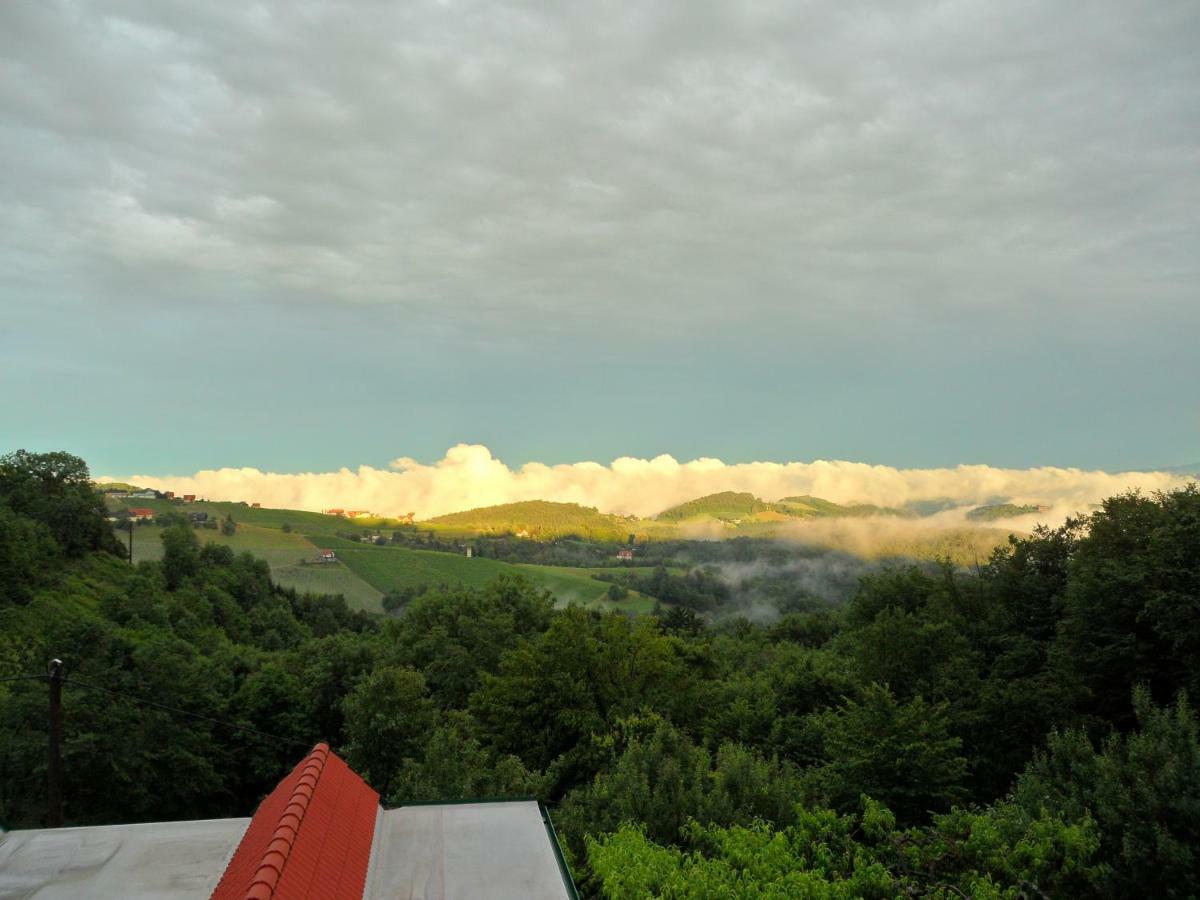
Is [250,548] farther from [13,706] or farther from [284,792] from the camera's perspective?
[284,792]

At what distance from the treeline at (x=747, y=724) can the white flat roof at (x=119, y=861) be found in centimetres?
759

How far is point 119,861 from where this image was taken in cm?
1461

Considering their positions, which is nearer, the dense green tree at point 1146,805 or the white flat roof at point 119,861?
the white flat roof at point 119,861

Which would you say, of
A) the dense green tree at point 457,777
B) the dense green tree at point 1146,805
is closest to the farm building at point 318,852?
the dense green tree at point 457,777

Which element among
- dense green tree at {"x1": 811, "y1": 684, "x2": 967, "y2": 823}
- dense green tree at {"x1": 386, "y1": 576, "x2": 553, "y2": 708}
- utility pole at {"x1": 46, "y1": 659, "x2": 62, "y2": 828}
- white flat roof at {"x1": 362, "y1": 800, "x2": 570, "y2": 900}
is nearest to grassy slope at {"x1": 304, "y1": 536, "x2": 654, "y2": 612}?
dense green tree at {"x1": 386, "y1": 576, "x2": 553, "y2": 708}

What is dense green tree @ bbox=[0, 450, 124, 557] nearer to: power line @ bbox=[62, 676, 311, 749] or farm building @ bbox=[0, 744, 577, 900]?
power line @ bbox=[62, 676, 311, 749]

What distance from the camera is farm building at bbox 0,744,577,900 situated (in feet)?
38.0

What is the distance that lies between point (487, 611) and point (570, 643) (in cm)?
2564

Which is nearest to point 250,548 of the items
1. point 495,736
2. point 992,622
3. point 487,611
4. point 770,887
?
point 487,611

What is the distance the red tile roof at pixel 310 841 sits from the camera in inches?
397

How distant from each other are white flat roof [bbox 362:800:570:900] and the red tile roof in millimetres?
481

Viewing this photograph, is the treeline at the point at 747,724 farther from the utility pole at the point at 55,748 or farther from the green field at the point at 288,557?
the green field at the point at 288,557

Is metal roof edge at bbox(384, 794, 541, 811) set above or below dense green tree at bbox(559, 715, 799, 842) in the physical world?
above

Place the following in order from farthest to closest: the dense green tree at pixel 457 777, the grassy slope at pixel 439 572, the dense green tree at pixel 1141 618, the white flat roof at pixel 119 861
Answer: the grassy slope at pixel 439 572 < the dense green tree at pixel 1141 618 < the dense green tree at pixel 457 777 < the white flat roof at pixel 119 861
